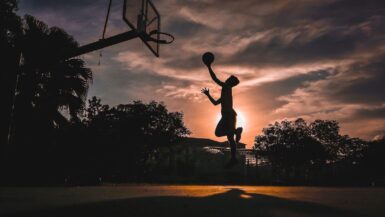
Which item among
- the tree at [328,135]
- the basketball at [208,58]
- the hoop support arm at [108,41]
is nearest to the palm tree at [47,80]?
the hoop support arm at [108,41]

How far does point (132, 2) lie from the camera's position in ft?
39.8

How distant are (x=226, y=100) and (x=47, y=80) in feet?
37.8

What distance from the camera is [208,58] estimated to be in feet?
29.3

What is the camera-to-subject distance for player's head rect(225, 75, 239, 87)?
8.81 meters

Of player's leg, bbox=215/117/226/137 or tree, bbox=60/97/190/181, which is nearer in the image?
player's leg, bbox=215/117/226/137

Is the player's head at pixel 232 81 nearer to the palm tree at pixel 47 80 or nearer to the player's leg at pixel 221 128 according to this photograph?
the player's leg at pixel 221 128

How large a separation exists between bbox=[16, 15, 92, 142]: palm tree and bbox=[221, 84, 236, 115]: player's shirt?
913 cm

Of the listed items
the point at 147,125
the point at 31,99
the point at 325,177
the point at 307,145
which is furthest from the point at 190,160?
the point at 31,99

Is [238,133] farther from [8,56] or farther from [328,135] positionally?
[328,135]

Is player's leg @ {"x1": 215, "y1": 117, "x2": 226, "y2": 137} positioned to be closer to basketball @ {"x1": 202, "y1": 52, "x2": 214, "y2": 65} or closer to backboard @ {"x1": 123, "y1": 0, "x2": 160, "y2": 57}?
basketball @ {"x1": 202, "y1": 52, "x2": 214, "y2": 65}

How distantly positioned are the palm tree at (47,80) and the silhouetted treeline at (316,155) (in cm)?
2361

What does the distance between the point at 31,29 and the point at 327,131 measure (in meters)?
46.4

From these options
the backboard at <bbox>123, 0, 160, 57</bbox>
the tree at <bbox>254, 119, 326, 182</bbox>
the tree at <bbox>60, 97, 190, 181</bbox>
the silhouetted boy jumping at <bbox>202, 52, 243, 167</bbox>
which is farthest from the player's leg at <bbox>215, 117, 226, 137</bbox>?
the tree at <bbox>254, 119, 326, 182</bbox>

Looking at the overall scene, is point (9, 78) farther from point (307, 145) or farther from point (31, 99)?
point (307, 145)
